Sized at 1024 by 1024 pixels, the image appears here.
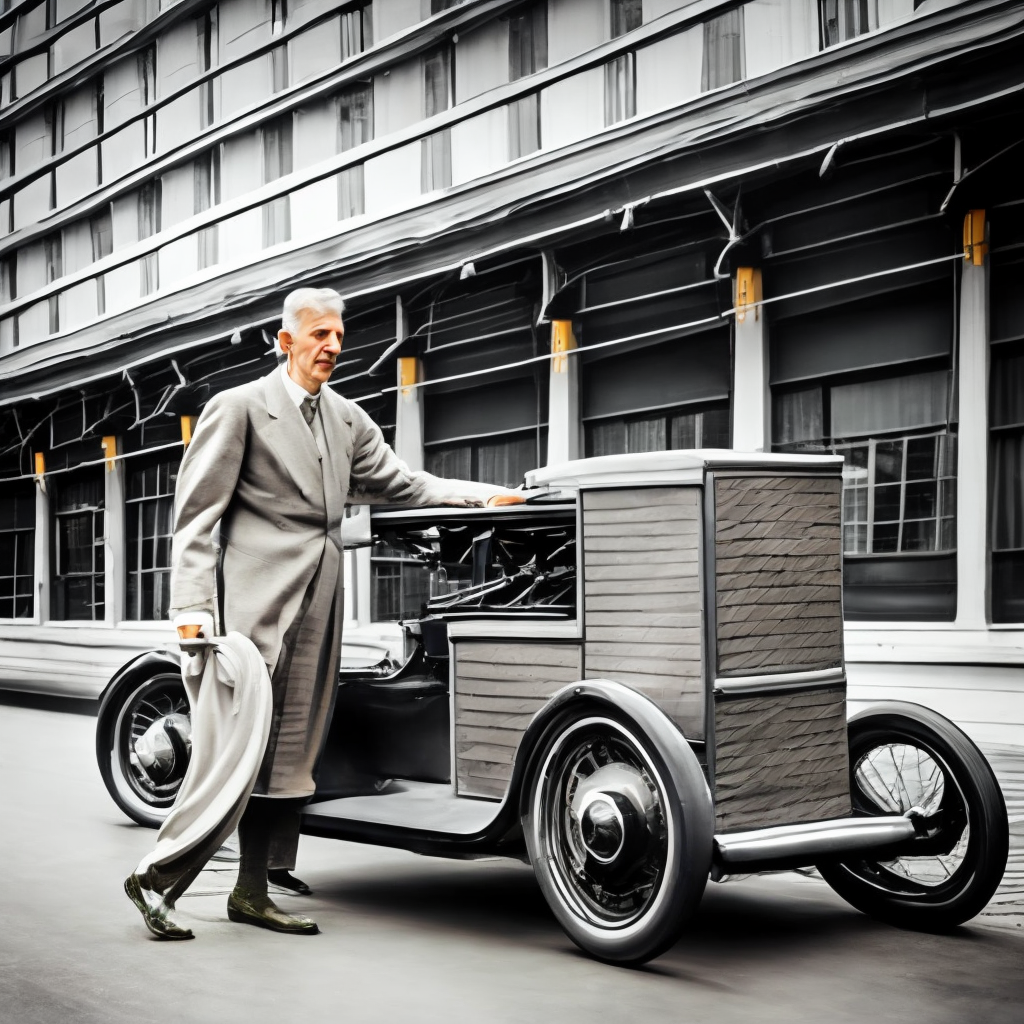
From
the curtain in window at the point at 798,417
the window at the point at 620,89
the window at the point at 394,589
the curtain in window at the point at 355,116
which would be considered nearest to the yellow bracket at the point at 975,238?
the curtain in window at the point at 798,417

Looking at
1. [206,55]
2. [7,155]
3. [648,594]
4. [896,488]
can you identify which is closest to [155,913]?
[648,594]

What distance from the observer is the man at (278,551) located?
15.6 feet

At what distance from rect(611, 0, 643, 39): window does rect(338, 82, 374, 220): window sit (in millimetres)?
3152

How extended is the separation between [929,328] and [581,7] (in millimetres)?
4321

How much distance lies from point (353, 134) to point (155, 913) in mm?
10372

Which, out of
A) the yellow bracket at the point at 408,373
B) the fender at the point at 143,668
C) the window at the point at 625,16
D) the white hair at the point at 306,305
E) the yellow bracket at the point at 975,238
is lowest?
the fender at the point at 143,668

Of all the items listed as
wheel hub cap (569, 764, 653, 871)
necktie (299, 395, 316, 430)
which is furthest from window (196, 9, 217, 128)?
wheel hub cap (569, 764, 653, 871)

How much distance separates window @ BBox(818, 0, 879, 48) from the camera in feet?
30.1

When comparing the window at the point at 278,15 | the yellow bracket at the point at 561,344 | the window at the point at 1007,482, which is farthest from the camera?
the window at the point at 278,15

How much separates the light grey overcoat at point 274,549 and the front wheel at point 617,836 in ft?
2.95

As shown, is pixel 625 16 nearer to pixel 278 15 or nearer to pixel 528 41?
pixel 528 41

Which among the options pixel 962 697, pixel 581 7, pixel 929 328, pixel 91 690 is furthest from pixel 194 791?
pixel 91 690

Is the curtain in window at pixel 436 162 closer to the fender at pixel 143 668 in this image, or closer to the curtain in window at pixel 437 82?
the curtain in window at pixel 437 82

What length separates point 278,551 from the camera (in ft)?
16.0
